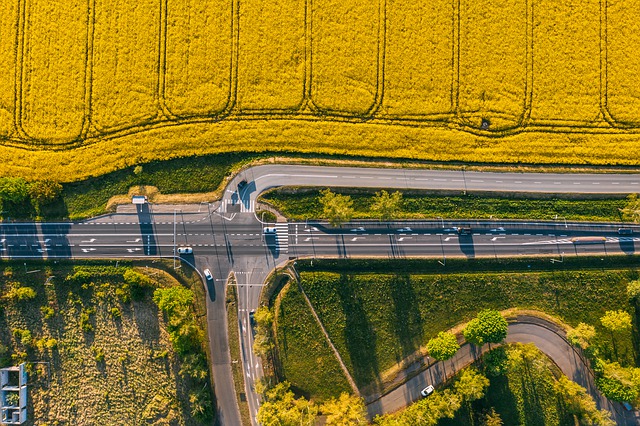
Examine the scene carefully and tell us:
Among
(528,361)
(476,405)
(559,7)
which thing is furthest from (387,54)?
(476,405)

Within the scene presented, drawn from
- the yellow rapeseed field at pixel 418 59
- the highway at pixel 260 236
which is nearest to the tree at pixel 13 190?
the highway at pixel 260 236

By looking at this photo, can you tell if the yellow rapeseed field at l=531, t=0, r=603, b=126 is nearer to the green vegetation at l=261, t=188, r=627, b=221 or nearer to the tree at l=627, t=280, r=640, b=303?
the green vegetation at l=261, t=188, r=627, b=221

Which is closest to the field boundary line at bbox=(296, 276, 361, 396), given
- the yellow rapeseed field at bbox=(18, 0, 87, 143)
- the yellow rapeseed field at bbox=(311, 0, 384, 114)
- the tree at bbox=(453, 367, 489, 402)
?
Result: the tree at bbox=(453, 367, 489, 402)

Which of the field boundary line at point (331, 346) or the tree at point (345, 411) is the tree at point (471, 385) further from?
the field boundary line at point (331, 346)

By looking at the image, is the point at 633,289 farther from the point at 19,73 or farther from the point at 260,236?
the point at 19,73

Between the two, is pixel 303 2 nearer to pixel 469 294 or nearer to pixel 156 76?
pixel 156 76
